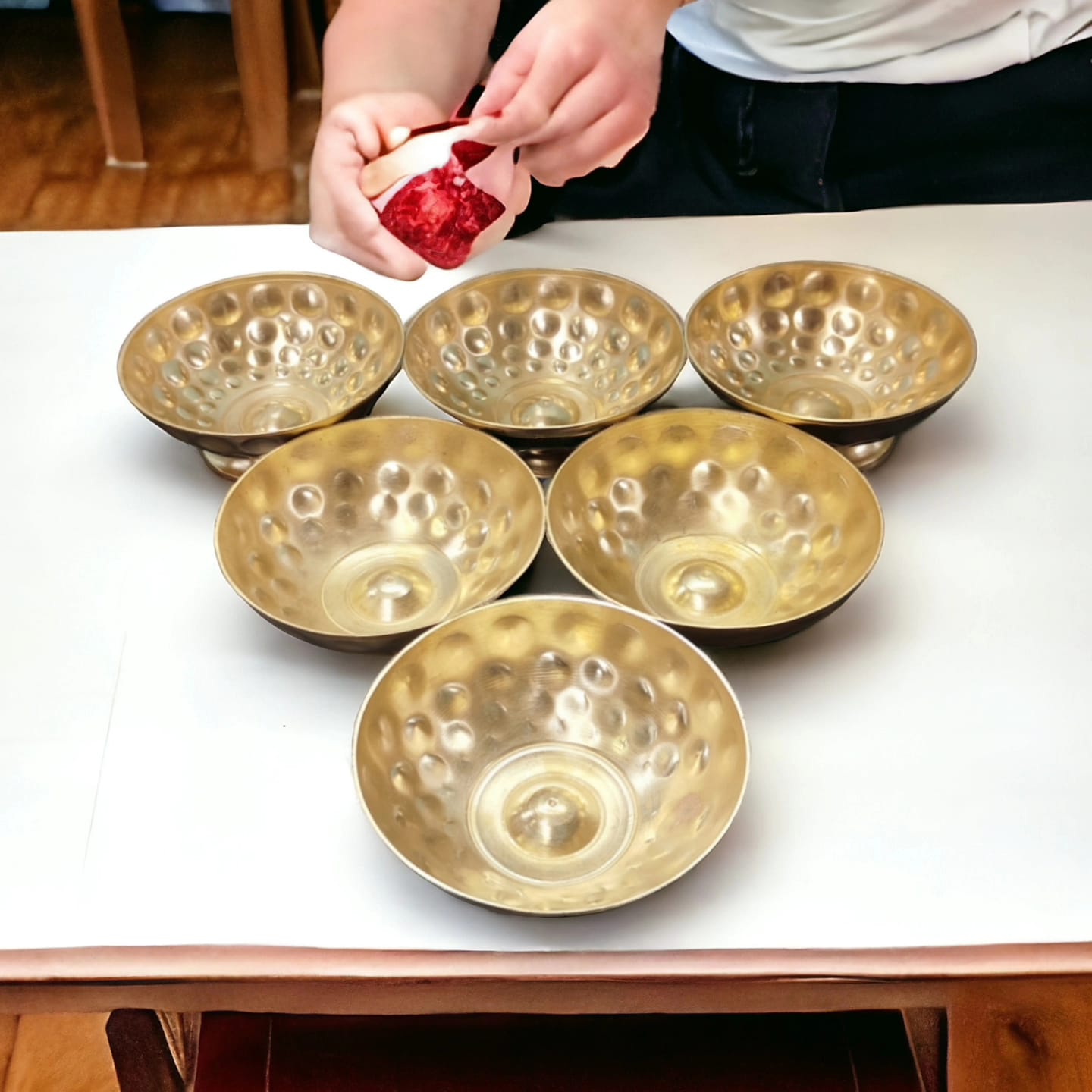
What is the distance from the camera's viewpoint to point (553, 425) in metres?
0.76

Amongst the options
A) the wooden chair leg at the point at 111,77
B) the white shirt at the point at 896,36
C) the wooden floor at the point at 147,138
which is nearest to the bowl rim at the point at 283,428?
the white shirt at the point at 896,36

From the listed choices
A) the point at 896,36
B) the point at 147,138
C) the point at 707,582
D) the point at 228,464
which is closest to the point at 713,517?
the point at 707,582

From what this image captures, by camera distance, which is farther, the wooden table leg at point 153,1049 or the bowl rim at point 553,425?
the bowl rim at point 553,425

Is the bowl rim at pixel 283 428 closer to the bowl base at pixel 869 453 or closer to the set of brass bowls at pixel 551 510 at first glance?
the set of brass bowls at pixel 551 510

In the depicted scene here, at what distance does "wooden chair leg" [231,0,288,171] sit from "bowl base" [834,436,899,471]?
157 centimetres

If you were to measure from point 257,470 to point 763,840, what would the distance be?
1.18ft

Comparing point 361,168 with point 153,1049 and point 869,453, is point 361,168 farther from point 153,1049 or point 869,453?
point 153,1049

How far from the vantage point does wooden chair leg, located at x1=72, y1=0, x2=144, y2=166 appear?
6.54ft

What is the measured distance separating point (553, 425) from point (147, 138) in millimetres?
1846

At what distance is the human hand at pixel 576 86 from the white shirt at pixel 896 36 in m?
0.16

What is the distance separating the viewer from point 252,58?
2020 millimetres

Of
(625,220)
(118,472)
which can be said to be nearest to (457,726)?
(118,472)

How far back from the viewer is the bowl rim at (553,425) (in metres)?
0.73

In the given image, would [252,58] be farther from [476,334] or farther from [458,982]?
[458,982]
